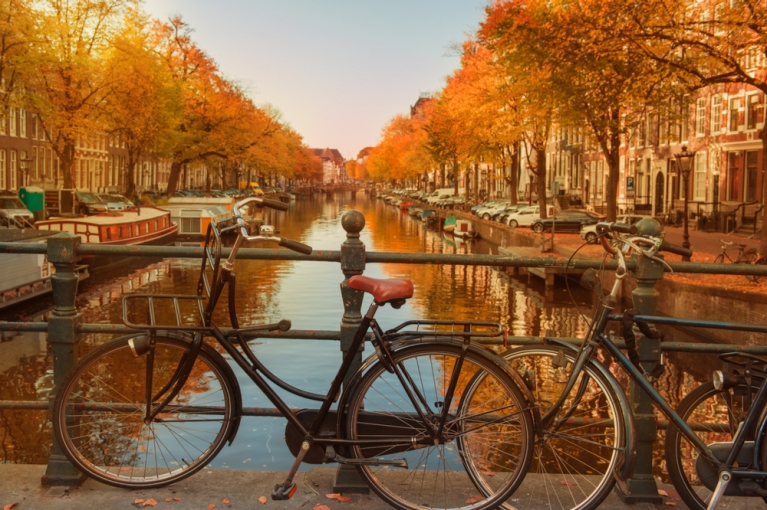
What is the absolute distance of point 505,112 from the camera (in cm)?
3622

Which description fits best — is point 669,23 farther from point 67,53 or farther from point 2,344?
point 67,53

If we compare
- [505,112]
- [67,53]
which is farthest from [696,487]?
[67,53]

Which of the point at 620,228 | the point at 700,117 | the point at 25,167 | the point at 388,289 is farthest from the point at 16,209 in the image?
the point at 620,228

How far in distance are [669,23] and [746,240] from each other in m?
14.6

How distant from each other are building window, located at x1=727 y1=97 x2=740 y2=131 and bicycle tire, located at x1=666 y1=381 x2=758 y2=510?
33838 mm

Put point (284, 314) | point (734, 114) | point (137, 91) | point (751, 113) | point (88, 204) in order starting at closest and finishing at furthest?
point (284, 314) → point (751, 113) → point (734, 114) → point (137, 91) → point (88, 204)

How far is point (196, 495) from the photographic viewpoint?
12.6 ft

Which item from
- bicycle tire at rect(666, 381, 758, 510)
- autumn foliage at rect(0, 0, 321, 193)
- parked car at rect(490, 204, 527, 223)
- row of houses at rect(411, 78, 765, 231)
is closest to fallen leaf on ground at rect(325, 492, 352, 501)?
bicycle tire at rect(666, 381, 758, 510)

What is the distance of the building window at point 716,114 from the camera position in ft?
118

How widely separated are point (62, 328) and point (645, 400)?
9.01 feet

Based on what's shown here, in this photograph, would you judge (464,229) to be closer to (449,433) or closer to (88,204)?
(88,204)

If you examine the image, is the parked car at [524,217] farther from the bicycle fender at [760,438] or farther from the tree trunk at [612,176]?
the bicycle fender at [760,438]

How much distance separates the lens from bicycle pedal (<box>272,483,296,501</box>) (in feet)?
12.1

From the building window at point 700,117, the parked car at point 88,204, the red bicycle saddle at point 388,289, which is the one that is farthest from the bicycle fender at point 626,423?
the parked car at point 88,204
